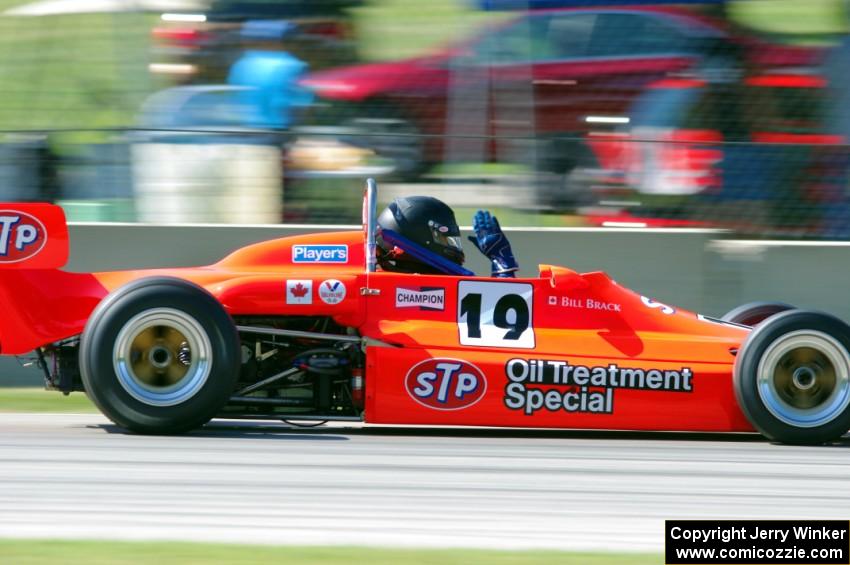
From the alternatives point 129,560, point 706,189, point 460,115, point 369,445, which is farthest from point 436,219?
point 129,560

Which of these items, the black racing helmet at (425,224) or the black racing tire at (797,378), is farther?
the black racing helmet at (425,224)

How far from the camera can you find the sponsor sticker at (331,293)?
681 cm

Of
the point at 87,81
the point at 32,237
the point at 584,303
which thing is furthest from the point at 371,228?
the point at 87,81

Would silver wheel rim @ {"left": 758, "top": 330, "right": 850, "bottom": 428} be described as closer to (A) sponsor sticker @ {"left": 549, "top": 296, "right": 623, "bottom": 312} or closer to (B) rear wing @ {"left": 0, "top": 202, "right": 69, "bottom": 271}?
(A) sponsor sticker @ {"left": 549, "top": 296, "right": 623, "bottom": 312}

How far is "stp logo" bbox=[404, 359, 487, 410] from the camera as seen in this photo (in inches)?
262

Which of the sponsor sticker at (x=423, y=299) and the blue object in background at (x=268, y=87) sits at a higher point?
the blue object in background at (x=268, y=87)

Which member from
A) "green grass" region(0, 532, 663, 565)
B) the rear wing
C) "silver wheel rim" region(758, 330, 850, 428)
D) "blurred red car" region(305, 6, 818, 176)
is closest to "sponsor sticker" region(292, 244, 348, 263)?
the rear wing

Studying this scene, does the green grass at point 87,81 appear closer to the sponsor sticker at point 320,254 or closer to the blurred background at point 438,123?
the blurred background at point 438,123

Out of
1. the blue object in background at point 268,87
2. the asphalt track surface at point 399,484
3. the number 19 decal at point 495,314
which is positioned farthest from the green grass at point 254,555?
the blue object in background at point 268,87

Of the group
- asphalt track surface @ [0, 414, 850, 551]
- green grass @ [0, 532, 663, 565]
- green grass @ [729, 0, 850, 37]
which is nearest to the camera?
green grass @ [0, 532, 663, 565]

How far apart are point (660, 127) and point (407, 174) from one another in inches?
73.7

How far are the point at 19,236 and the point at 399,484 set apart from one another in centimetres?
258

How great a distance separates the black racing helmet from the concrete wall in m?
1.77

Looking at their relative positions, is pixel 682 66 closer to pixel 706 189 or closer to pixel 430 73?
pixel 706 189
